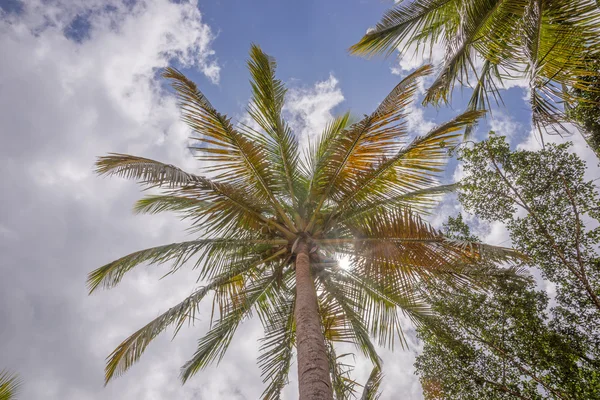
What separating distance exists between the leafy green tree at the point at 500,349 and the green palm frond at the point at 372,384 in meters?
1.18

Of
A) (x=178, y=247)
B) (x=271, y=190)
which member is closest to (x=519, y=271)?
(x=271, y=190)

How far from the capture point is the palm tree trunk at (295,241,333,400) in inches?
157

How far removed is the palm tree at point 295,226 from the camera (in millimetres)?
5832

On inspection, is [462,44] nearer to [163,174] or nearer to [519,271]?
[519,271]

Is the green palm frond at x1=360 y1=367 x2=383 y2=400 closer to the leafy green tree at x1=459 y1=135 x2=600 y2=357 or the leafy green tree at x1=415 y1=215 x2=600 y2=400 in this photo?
the leafy green tree at x1=415 y1=215 x2=600 y2=400

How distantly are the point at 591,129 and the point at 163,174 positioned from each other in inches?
275

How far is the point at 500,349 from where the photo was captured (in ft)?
18.9

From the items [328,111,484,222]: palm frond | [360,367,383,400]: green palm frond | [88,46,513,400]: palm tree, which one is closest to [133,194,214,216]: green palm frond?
[88,46,513,400]: palm tree

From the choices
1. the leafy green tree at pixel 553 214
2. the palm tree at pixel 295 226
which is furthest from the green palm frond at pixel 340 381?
the leafy green tree at pixel 553 214

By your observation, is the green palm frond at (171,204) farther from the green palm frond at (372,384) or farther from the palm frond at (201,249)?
the green palm frond at (372,384)

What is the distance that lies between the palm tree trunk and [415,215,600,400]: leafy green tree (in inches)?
102

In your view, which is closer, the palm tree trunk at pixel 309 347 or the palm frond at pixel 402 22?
the palm tree trunk at pixel 309 347

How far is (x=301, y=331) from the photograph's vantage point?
482 centimetres

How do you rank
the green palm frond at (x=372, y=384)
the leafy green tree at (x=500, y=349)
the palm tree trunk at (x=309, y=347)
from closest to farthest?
the palm tree trunk at (x=309, y=347), the leafy green tree at (x=500, y=349), the green palm frond at (x=372, y=384)
